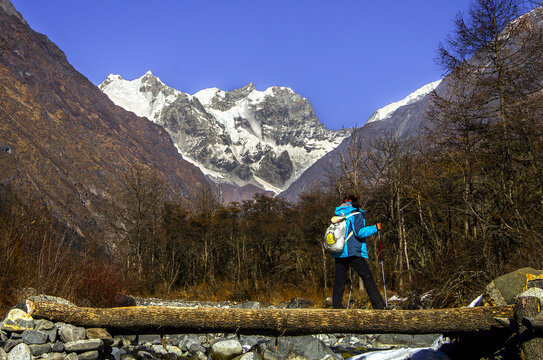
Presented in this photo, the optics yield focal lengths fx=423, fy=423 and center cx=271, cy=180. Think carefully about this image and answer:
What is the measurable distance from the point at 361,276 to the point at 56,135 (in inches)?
4214

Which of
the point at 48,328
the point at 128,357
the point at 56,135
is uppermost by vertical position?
the point at 56,135

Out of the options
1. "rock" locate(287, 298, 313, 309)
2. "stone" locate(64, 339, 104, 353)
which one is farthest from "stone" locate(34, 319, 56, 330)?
"rock" locate(287, 298, 313, 309)

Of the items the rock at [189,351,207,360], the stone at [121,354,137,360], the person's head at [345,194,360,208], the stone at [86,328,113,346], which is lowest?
the rock at [189,351,207,360]

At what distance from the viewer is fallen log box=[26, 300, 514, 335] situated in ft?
17.6

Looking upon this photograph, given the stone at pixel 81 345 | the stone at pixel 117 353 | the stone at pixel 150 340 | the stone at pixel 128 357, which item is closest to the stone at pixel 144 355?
the stone at pixel 128 357

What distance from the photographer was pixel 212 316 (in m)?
5.76

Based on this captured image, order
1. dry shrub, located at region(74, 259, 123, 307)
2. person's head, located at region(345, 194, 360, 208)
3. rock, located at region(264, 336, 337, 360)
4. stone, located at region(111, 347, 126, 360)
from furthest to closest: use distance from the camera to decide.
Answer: dry shrub, located at region(74, 259, 123, 307), rock, located at region(264, 336, 337, 360), stone, located at region(111, 347, 126, 360), person's head, located at region(345, 194, 360, 208)

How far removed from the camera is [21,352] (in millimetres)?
5828

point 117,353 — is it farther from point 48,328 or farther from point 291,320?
point 291,320

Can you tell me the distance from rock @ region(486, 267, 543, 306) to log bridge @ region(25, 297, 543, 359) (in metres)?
0.52

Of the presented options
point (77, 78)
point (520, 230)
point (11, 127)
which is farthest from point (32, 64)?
point (520, 230)

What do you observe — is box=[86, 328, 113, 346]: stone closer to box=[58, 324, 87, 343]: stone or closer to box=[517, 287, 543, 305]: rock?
box=[58, 324, 87, 343]: stone

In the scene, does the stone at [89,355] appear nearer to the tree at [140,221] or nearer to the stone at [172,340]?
the stone at [172,340]

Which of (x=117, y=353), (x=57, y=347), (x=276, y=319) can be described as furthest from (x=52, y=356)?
(x=276, y=319)
